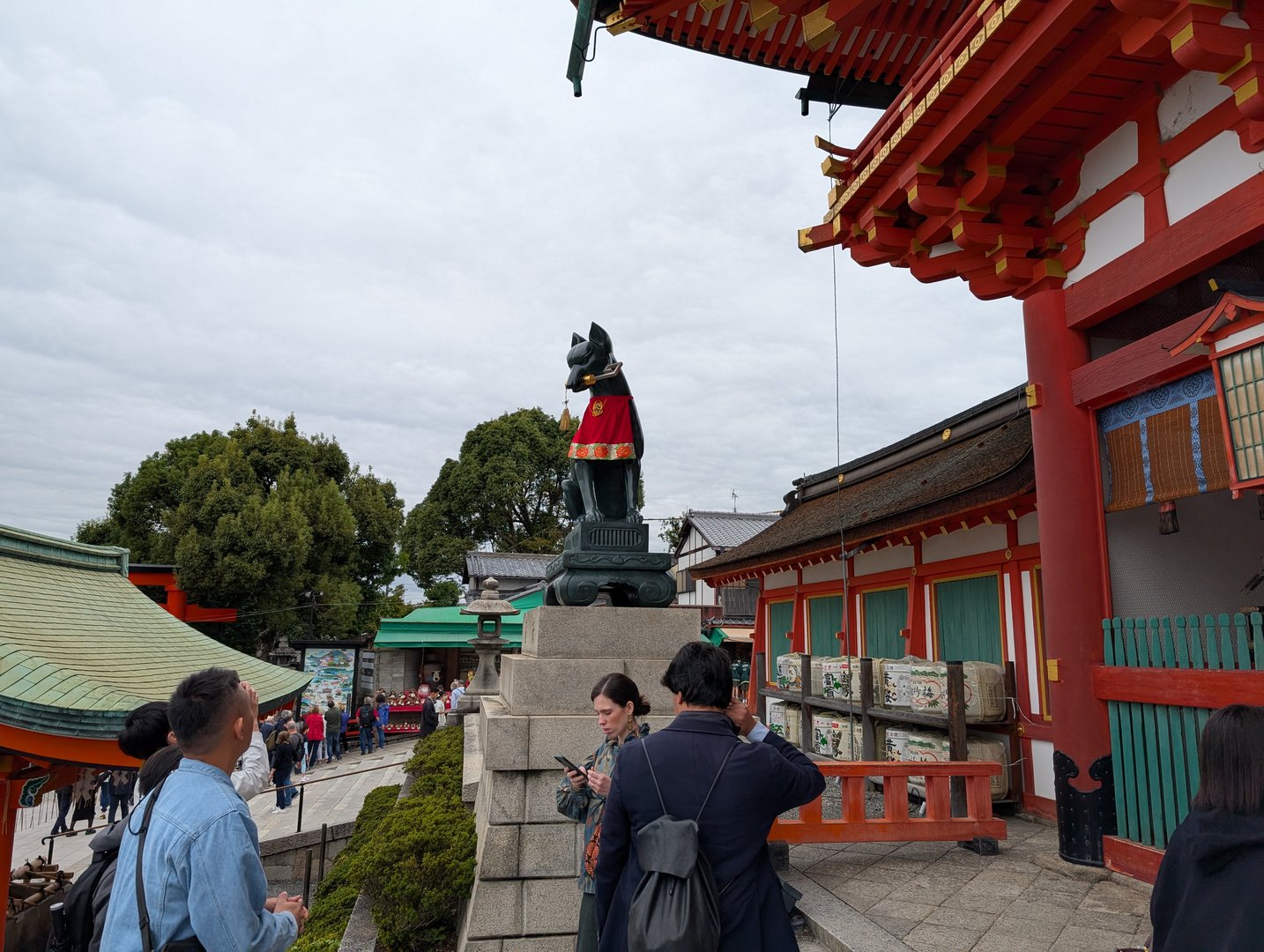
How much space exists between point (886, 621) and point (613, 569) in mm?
6313

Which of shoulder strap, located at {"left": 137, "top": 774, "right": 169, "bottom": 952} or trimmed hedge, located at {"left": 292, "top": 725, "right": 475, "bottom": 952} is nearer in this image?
shoulder strap, located at {"left": 137, "top": 774, "right": 169, "bottom": 952}

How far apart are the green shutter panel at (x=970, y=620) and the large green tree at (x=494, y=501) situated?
25.7 metres

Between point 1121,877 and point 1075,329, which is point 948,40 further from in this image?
point 1121,877

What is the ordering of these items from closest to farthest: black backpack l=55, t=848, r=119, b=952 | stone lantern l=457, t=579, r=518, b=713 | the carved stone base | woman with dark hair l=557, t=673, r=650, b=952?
black backpack l=55, t=848, r=119, b=952
woman with dark hair l=557, t=673, r=650, b=952
the carved stone base
stone lantern l=457, t=579, r=518, b=713

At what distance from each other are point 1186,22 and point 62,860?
1601cm

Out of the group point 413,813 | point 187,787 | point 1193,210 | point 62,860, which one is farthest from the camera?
point 62,860

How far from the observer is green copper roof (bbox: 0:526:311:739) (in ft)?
16.3

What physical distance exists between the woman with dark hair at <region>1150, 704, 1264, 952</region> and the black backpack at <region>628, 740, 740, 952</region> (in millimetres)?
1199

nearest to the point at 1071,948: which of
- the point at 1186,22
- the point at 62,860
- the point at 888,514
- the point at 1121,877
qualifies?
the point at 1121,877

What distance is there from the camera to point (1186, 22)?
3.96 m

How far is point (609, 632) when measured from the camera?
16.4 feet

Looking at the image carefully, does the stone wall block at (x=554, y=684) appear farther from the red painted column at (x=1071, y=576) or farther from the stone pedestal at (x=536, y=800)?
the red painted column at (x=1071, y=576)

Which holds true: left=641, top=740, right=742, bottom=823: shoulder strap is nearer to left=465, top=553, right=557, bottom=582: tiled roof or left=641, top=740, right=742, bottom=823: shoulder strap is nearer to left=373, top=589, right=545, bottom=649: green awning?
left=373, top=589, right=545, bottom=649: green awning

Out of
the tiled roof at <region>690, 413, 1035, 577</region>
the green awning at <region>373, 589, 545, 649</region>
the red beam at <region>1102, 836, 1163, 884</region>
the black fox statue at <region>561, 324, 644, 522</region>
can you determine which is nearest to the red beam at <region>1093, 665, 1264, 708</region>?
the red beam at <region>1102, 836, 1163, 884</region>
